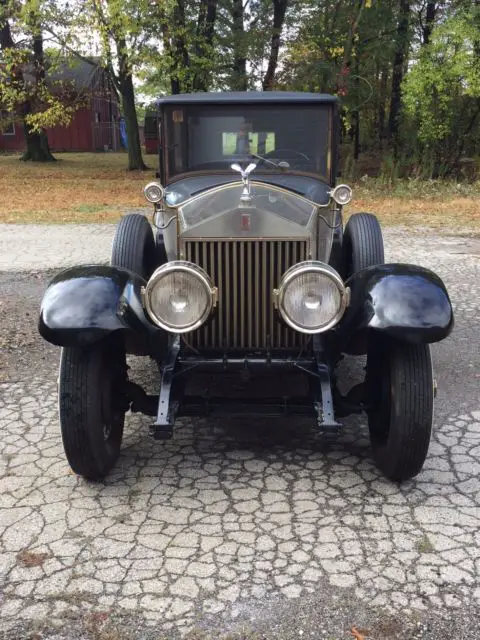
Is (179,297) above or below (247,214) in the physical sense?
below

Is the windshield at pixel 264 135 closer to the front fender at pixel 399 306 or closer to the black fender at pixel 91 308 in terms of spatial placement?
the front fender at pixel 399 306

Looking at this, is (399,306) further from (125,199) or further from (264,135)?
(125,199)

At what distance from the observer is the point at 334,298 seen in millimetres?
2869

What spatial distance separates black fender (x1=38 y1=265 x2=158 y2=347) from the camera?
2816 millimetres

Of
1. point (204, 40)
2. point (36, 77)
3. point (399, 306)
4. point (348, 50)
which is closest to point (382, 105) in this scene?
point (204, 40)

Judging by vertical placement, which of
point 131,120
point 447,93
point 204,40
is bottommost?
point 131,120

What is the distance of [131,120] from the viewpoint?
798 inches

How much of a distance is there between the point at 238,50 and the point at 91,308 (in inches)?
626

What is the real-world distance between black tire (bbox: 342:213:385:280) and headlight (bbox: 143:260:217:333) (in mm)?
1459

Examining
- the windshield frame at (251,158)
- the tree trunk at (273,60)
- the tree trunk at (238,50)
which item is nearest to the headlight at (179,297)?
the windshield frame at (251,158)

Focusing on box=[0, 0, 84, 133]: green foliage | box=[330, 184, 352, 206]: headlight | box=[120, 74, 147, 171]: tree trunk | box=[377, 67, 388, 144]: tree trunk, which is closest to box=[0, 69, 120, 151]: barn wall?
box=[120, 74, 147, 171]: tree trunk

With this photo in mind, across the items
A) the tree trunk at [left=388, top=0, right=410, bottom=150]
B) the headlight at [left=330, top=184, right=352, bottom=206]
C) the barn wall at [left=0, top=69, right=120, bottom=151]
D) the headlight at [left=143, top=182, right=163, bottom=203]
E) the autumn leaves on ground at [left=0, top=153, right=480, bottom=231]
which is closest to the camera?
the headlight at [left=330, top=184, right=352, bottom=206]

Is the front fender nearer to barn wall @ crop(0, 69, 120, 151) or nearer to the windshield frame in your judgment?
the windshield frame

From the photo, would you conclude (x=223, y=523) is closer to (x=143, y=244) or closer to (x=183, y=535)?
(x=183, y=535)
